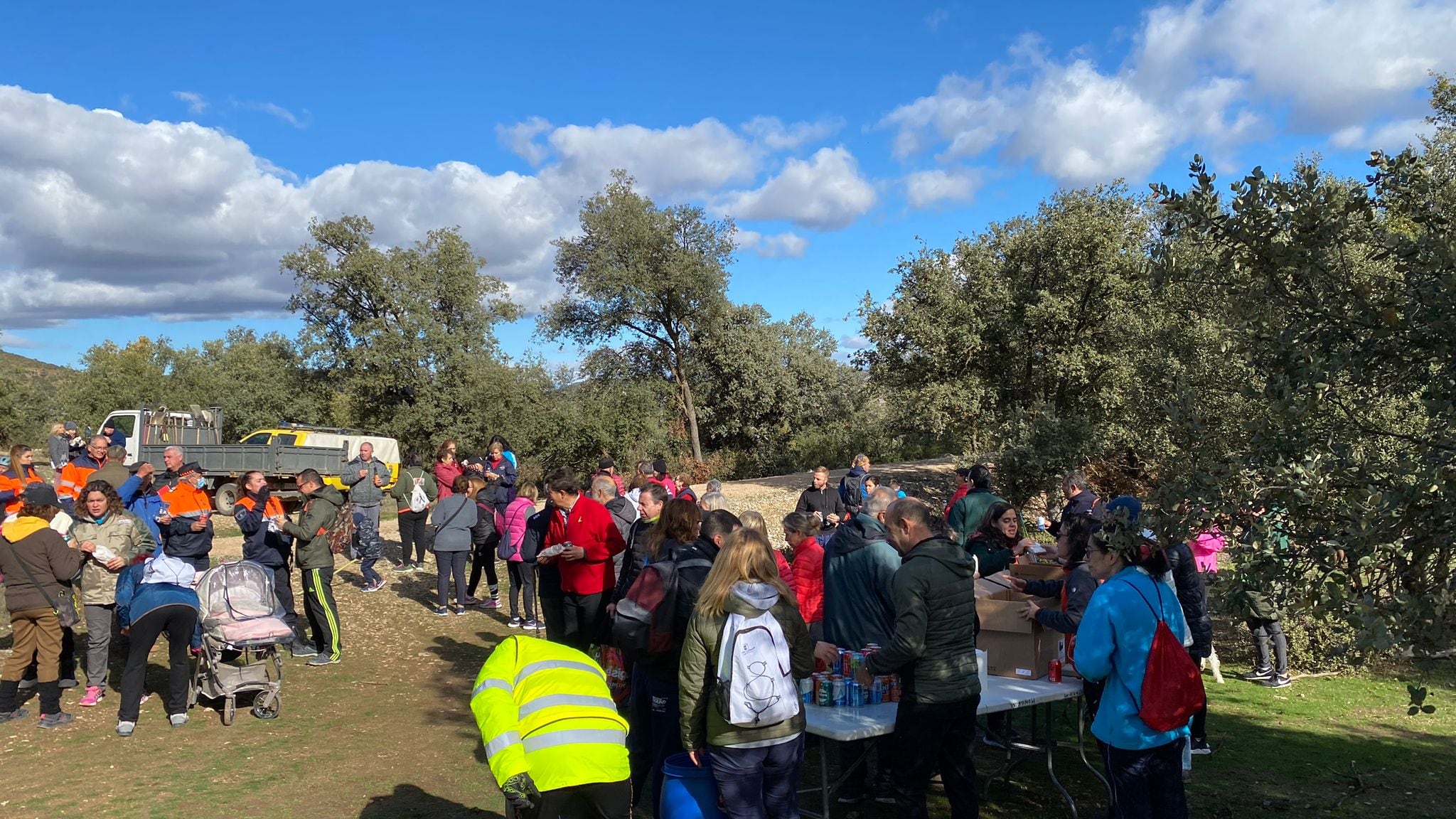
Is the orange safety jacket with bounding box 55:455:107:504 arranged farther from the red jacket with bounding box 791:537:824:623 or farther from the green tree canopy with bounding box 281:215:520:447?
the green tree canopy with bounding box 281:215:520:447

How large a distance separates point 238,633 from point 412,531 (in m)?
6.62

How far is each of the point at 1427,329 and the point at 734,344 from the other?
30701 millimetres

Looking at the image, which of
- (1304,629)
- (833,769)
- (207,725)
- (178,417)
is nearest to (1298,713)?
(1304,629)

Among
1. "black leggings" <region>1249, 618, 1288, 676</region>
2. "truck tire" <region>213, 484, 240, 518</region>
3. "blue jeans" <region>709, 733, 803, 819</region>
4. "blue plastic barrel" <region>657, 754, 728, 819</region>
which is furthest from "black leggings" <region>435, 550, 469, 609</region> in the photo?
"truck tire" <region>213, 484, 240, 518</region>

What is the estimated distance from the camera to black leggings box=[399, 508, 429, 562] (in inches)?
547

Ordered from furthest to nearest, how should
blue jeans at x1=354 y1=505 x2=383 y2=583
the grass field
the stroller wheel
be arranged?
blue jeans at x1=354 y1=505 x2=383 y2=583
the stroller wheel
the grass field

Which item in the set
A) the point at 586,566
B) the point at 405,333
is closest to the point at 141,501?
the point at 586,566

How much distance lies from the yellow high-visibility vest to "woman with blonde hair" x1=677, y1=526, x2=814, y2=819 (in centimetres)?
52

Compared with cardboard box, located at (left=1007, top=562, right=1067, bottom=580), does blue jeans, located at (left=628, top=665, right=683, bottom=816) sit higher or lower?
lower

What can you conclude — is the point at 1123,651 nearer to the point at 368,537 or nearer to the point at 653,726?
the point at 653,726

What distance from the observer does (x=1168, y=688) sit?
4.14 metres

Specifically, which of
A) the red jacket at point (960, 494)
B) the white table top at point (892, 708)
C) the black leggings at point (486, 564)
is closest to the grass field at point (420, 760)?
the white table top at point (892, 708)

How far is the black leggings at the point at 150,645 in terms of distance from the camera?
7156 mm

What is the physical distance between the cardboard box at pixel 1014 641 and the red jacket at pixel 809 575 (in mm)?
1333
